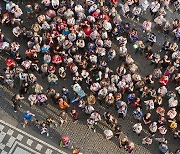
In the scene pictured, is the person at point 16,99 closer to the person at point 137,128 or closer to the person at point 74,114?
the person at point 74,114

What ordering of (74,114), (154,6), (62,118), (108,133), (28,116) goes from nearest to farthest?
(108,133), (28,116), (74,114), (62,118), (154,6)

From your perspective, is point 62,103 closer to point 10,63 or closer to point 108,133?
point 108,133

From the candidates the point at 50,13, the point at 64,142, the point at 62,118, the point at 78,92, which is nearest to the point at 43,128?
the point at 62,118

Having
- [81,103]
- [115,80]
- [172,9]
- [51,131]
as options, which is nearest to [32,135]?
[51,131]

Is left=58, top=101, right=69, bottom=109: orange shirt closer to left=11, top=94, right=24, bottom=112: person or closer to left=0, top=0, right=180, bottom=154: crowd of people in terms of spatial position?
left=0, top=0, right=180, bottom=154: crowd of people

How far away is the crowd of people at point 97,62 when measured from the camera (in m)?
33.0

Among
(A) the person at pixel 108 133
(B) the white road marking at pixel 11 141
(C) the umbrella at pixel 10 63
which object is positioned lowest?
(B) the white road marking at pixel 11 141

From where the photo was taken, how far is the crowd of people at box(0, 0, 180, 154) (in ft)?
108

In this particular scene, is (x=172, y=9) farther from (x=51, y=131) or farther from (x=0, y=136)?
(x=0, y=136)

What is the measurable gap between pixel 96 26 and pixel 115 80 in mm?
5011

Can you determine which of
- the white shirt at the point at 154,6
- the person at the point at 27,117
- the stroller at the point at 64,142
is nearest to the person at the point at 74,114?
the stroller at the point at 64,142

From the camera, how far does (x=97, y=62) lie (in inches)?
1387

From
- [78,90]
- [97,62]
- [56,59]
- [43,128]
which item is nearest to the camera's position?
[43,128]

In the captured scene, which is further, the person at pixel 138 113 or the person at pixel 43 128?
the person at pixel 138 113
